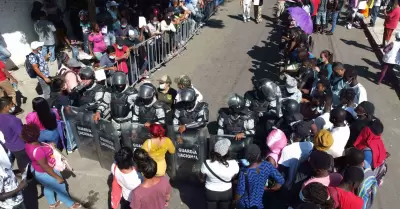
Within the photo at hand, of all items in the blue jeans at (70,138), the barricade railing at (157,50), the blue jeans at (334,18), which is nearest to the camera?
the blue jeans at (70,138)

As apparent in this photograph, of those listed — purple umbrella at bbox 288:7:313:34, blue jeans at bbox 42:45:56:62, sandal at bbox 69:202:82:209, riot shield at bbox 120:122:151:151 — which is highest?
purple umbrella at bbox 288:7:313:34

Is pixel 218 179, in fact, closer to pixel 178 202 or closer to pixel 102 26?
pixel 178 202

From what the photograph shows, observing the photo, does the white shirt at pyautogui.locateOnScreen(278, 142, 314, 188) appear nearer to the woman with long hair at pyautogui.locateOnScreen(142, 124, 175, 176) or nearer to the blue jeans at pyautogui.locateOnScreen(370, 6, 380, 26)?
the woman with long hair at pyautogui.locateOnScreen(142, 124, 175, 176)

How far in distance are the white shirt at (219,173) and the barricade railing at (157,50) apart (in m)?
5.43

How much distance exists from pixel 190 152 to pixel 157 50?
18.5ft

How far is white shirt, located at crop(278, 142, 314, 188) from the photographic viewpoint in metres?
5.02

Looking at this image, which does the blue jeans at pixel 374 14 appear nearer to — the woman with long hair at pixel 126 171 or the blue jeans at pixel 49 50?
the blue jeans at pixel 49 50

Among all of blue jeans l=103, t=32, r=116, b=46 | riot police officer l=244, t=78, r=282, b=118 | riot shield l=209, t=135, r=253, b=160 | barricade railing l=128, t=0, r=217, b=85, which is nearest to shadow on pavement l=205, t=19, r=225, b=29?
barricade railing l=128, t=0, r=217, b=85

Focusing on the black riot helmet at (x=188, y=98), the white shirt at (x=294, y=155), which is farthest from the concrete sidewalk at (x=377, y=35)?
the black riot helmet at (x=188, y=98)

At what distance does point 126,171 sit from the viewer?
4621 mm

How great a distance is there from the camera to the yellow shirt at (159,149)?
5336 mm

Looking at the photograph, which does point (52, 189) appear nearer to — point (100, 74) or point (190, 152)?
point (190, 152)

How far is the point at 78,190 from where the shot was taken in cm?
641

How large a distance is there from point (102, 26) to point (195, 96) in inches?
233
